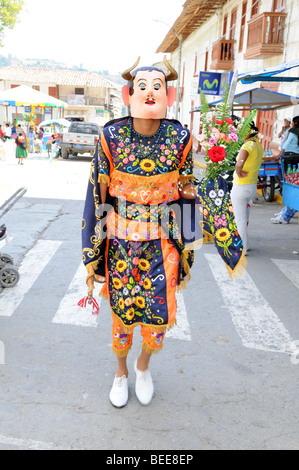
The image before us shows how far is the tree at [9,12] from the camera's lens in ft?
81.9

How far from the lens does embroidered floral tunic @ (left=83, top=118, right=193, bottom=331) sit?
2.79m

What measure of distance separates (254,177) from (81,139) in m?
16.1

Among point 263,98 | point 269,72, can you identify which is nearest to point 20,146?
point 263,98

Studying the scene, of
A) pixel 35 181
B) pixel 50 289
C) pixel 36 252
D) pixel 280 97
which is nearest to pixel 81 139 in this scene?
pixel 35 181

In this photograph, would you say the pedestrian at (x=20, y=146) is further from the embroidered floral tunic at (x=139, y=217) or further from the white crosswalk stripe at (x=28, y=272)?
the embroidered floral tunic at (x=139, y=217)

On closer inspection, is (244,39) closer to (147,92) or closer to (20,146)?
(20,146)

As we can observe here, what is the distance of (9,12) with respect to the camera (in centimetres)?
2525

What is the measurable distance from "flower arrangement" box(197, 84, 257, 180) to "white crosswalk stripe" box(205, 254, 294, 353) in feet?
5.84

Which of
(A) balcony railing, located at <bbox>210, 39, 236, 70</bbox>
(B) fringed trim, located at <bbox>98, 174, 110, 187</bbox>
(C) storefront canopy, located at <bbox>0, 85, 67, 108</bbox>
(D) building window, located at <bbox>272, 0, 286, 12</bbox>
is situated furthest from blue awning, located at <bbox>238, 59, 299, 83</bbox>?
(C) storefront canopy, located at <bbox>0, 85, 67, 108</bbox>

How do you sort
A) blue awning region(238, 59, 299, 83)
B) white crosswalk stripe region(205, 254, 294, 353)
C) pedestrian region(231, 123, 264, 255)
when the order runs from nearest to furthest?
white crosswalk stripe region(205, 254, 294, 353)
pedestrian region(231, 123, 264, 255)
blue awning region(238, 59, 299, 83)

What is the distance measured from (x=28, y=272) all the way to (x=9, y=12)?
79.3 ft

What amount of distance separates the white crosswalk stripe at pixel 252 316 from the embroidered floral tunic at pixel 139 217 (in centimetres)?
149

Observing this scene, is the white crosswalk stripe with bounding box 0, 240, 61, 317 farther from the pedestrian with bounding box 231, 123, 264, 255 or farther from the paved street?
the pedestrian with bounding box 231, 123, 264, 255

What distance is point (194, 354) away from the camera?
3.79m
